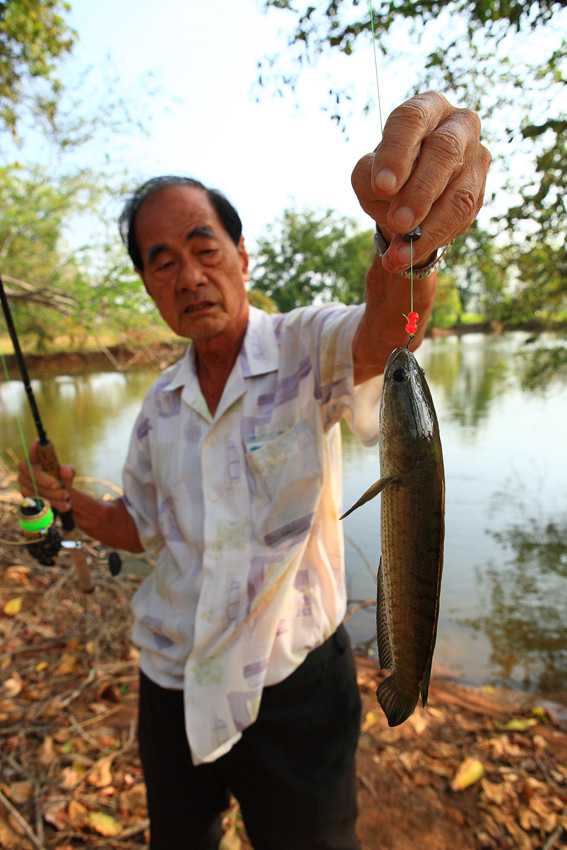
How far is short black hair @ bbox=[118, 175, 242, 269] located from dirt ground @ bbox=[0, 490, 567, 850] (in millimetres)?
3012

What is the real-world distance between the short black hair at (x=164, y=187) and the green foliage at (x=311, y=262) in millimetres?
9810

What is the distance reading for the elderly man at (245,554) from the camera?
6.17 feet

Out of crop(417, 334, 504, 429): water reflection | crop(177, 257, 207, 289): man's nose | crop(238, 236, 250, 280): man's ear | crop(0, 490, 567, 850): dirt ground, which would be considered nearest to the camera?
crop(177, 257, 207, 289): man's nose

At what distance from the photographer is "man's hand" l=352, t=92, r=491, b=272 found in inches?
37.9

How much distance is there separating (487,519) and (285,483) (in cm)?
793

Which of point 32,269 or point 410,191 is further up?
point 32,269

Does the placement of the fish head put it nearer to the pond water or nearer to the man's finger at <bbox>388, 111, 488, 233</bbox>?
the man's finger at <bbox>388, 111, 488, 233</bbox>

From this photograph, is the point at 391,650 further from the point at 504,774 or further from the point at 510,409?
the point at 510,409

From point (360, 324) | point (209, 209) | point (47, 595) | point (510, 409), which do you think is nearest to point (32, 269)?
point (47, 595)

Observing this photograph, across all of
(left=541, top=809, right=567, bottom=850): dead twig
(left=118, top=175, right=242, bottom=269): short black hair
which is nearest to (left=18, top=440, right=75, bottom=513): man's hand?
(left=118, top=175, right=242, bottom=269): short black hair

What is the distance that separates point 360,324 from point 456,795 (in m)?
2.95

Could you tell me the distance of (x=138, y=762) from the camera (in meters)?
3.24

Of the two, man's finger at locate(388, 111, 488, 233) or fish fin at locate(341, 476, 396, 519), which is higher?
man's finger at locate(388, 111, 488, 233)

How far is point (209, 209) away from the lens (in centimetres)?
228
